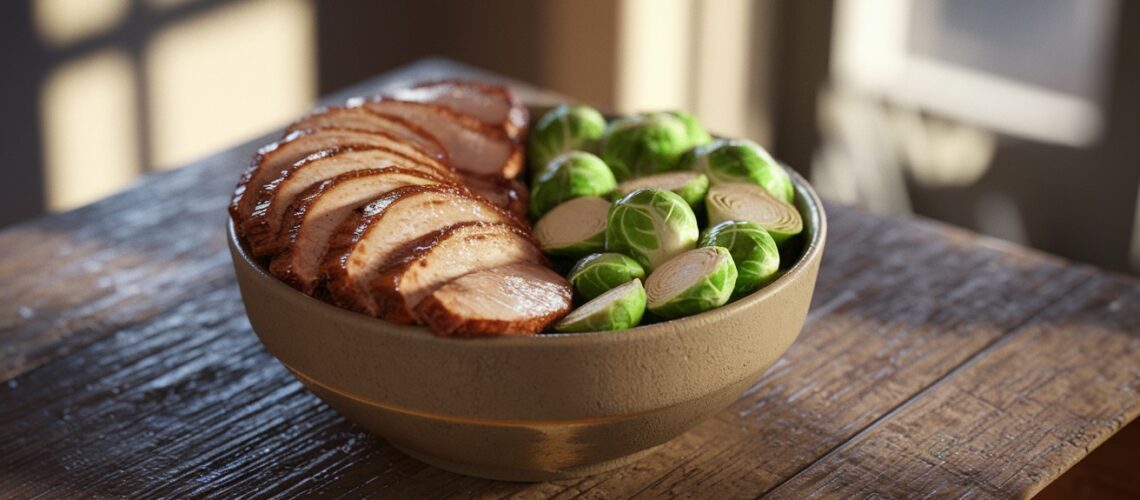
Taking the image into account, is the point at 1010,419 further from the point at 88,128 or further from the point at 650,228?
the point at 88,128

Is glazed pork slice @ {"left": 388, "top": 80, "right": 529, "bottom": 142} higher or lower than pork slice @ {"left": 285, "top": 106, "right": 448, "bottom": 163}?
lower

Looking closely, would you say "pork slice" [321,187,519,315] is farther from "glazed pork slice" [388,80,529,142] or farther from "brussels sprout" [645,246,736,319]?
"glazed pork slice" [388,80,529,142]

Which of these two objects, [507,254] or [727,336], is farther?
[507,254]

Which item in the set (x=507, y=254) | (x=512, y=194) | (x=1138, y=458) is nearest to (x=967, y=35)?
(x=1138, y=458)

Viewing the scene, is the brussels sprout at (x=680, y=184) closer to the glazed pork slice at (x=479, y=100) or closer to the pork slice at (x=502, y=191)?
the pork slice at (x=502, y=191)

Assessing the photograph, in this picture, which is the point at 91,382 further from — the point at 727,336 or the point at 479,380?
the point at 727,336

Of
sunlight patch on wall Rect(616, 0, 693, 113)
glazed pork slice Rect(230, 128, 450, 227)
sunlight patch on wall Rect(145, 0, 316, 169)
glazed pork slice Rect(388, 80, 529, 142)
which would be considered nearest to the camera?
glazed pork slice Rect(230, 128, 450, 227)

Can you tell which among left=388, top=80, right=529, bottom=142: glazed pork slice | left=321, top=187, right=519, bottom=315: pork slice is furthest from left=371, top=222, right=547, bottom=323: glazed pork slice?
left=388, top=80, right=529, bottom=142: glazed pork slice
